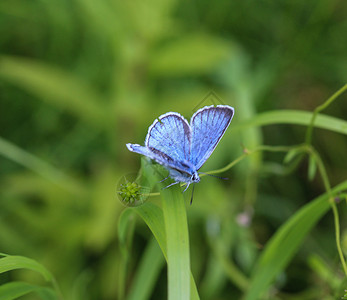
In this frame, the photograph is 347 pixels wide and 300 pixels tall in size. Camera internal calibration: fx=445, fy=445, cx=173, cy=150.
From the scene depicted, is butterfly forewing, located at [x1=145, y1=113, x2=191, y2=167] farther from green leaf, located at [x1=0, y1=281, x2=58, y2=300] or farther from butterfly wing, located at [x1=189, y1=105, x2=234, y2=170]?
green leaf, located at [x1=0, y1=281, x2=58, y2=300]

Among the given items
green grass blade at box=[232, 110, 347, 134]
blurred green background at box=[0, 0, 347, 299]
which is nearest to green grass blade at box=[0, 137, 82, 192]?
blurred green background at box=[0, 0, 347, 299]

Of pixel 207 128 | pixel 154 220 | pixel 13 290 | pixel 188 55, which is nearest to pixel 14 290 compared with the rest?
pixel 13 290

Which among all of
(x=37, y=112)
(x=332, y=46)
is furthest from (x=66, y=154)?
(x=332, y=46)

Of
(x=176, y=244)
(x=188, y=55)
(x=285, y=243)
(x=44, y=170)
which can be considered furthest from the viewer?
(x=188, y=55)

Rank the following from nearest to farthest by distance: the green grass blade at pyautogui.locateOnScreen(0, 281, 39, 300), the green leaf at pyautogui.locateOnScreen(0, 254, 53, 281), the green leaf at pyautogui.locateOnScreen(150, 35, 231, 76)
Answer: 1. the green leaf at pyautogui.locateOnScreen(0, 254, 53, 281)
2. the green grass blade at pyautogui.locateOnScreen(0, 281, 39, 300)
3. the green leaf at pyautogui.locateOnScreen(150, 35, 231, 76)

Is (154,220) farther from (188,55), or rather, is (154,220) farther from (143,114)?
(188,55)

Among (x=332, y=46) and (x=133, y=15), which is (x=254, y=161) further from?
(x=332, y=46)
